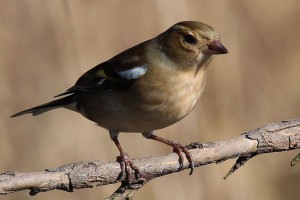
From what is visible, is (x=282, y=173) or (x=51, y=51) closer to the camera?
(x=51, y=51)

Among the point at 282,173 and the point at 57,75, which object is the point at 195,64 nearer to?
the point at 57,75

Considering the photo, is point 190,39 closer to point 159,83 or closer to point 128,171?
point 159,83

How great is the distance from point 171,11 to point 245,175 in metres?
1.86

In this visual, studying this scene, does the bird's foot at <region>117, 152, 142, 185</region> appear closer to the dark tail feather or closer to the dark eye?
the dark eye

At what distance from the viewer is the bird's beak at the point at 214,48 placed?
12.3 ft

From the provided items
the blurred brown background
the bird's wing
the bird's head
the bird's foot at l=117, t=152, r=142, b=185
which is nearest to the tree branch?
the bird's foot at l=117, t=152, r=142, b=185

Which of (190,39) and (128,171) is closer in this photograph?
(128,171)

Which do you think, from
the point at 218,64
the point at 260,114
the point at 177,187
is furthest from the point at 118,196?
the point at 260,114

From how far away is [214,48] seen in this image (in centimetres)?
378

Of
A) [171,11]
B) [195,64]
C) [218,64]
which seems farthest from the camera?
[218,64]

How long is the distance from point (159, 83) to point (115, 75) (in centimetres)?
48

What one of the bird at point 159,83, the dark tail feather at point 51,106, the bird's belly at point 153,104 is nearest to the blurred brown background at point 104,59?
the dark tail feather at point 51,106

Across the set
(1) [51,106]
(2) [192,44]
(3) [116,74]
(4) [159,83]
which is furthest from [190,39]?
(1) [51,106]

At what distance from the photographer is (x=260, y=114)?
252 inches
